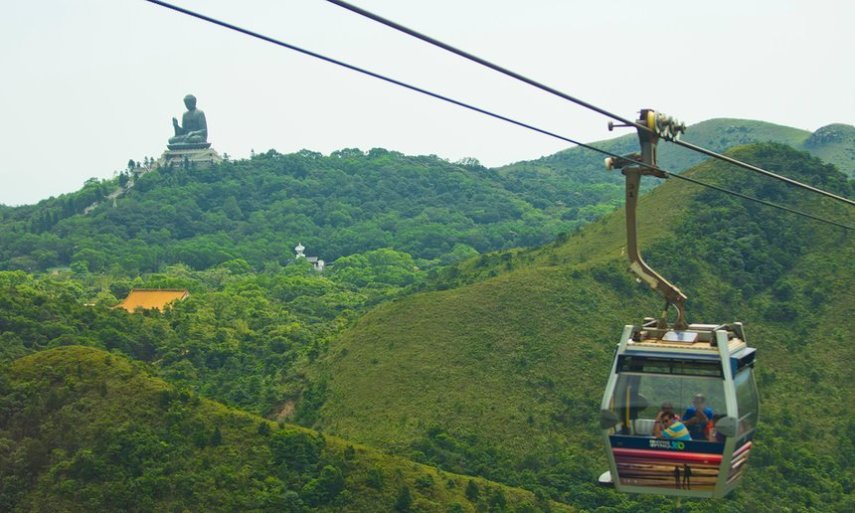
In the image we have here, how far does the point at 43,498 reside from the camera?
1826 inches

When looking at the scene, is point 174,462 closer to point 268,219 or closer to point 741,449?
point 741,449

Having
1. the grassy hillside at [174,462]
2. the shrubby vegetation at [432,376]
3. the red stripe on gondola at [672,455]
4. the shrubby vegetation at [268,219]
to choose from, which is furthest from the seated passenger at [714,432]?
the shrubby vegetation at [268,219]

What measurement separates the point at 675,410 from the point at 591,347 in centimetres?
4600

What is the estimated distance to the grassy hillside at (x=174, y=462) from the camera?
152ft

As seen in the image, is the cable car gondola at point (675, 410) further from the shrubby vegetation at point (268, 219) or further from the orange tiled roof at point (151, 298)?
the shrubby vegetation at point (268, 219)

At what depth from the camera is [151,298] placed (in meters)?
110

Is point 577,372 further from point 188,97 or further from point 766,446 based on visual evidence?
point 188,97

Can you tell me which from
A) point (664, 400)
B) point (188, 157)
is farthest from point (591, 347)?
point (188, 157)

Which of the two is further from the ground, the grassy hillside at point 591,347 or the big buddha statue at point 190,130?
the big buddha statue at point 190,130

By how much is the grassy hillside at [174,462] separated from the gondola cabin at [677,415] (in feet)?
88.0

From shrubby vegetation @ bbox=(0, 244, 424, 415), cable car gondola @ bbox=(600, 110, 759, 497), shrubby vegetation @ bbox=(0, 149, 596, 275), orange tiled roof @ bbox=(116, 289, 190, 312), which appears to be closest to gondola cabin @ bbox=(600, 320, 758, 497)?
cable car gondola @ bbox=(600, 110, 759, 497)

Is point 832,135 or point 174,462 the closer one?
point 174,462

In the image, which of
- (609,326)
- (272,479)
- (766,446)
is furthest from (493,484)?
(609,326)

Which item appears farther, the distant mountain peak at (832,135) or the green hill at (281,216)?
the distant mountain peak at (832,135)
